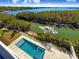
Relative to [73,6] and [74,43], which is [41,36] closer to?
[74,43]

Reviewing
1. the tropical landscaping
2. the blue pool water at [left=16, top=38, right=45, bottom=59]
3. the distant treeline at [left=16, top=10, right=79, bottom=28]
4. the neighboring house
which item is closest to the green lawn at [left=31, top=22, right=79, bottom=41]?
the tropical landscaping

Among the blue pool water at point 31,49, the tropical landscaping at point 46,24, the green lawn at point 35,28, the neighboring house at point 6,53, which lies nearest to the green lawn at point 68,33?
the tropical landscaping at point 46,24

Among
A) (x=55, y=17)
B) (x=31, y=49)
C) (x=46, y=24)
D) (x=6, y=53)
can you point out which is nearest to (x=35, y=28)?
(x=46, y=24)

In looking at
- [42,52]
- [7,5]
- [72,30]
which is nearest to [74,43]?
[72,30]

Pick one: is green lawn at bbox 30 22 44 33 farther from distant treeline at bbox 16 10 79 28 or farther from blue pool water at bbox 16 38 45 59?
blue pool water at bbox 16 38 45 59

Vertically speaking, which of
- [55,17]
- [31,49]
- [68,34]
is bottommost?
[31,49]

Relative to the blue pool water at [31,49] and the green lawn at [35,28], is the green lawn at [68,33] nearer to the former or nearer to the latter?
the green lawn at [35,28]

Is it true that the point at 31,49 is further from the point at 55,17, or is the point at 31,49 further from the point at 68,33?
the point at 55,17
